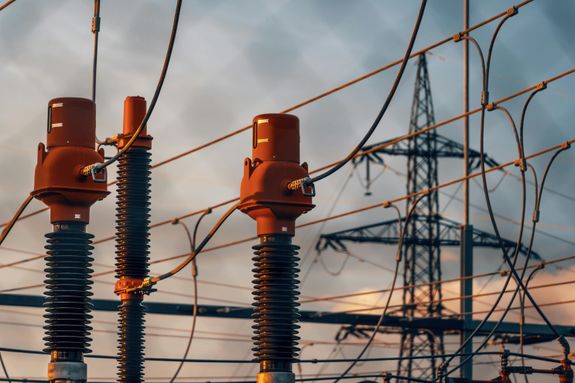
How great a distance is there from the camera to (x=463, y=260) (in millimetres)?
26125

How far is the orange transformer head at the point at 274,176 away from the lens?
34.6ft

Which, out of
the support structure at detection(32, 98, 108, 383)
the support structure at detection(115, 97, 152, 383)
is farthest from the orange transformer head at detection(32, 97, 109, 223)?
the support structure at detection(115, 97, 152, 383)

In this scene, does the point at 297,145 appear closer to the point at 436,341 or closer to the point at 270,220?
the point at 270,220

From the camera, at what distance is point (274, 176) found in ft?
34.7

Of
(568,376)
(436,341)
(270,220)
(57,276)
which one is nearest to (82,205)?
(57,276)

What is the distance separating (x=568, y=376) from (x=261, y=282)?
790 cm

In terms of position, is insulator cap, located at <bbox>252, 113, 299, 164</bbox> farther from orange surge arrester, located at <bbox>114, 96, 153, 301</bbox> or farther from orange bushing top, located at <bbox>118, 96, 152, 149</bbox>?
orange bushing top, located at <bbox>118, 96, 152, 149</bbox>

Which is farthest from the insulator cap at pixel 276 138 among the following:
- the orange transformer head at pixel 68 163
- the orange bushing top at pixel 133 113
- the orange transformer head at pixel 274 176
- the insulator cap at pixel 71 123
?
the orange bushing top at pixel 133 113

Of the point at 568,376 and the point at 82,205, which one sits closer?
the point at 82,205

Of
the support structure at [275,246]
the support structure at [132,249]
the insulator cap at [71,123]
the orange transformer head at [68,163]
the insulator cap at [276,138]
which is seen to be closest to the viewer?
the support structure at [275,246]

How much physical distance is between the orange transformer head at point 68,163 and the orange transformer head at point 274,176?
1.50 meters

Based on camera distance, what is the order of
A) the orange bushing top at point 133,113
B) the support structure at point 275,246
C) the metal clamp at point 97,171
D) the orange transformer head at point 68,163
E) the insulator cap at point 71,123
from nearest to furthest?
the support structure at point 275,246 → the metal clamp at point 97,171 → the orange transformer head at point 68,163 → the insulator cap at point 71,123 → the orange bushing top at point 133,113

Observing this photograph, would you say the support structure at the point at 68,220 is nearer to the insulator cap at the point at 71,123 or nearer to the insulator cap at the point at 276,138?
the insulator cap at the point at 71,123

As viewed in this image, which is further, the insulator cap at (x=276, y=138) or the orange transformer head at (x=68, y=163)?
the orange transformer head at (x=68, y=163)
